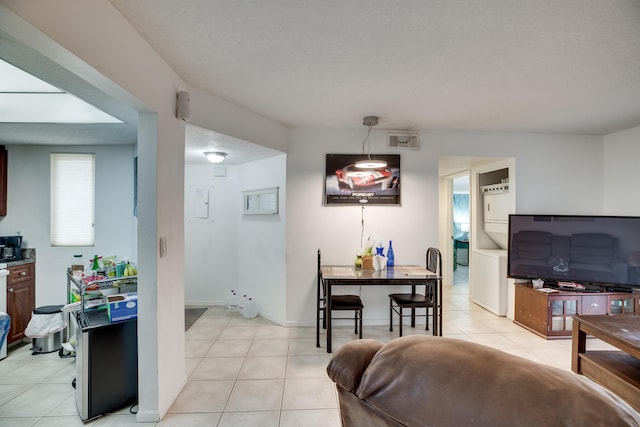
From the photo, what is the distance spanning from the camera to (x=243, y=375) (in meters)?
2.47

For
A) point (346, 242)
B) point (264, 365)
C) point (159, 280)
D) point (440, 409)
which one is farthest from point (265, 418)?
point (346, 242)

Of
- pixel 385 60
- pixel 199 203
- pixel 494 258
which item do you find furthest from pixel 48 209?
pixel 494 258

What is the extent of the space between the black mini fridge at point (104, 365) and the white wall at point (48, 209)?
58.8 inches

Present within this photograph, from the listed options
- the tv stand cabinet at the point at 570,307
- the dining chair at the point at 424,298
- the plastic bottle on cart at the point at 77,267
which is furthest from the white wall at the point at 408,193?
the plastic bottle on cart at the point at 77,267

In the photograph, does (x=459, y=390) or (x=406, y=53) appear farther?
(x=406, y=53)

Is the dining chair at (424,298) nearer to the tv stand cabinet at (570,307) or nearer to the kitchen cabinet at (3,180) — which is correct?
the tv stand cabinet at (570,307)

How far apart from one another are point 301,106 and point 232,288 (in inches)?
113

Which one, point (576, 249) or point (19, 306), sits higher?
point (576, 249)

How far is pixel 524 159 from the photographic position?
3.69m

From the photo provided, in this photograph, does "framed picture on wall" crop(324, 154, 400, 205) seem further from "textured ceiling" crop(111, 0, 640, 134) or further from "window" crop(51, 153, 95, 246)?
"window" crop(51, 153, 95, 246)

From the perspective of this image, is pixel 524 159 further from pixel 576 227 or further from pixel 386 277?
pixel 386 277

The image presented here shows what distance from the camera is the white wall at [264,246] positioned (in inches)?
141

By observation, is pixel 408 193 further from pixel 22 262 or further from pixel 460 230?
pixel 460 230

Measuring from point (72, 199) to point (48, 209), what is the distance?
0.87ft
